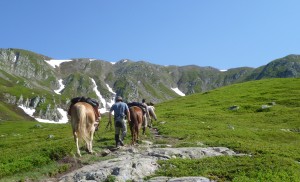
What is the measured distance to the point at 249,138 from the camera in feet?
115

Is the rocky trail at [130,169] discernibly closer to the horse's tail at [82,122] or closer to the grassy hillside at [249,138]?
the grassy hillside at [249,138]

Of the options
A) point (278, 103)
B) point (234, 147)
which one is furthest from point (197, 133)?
point (278, 103)

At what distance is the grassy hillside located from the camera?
1622 cm

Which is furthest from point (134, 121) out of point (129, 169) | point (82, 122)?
point (129, 169)

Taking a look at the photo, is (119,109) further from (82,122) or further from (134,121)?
(82,122)

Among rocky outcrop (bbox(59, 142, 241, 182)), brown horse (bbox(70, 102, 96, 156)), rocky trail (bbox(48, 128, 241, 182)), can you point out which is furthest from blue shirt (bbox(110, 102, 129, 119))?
rocky outcrop (bbox(59, 142, 241, 182))

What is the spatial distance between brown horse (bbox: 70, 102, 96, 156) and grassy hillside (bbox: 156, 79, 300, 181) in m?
5.96

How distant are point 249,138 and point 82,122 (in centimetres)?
1969

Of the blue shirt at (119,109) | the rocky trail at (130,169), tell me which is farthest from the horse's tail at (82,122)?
the blue shirt at (119,109)

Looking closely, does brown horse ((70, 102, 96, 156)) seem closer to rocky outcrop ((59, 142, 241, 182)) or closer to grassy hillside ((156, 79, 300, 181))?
rocky outcrop ((59, 142, 241, 182))

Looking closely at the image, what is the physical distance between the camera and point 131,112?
26000 mm

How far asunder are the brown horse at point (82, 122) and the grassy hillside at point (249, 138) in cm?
596

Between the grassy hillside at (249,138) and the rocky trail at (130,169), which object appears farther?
the grassy hillside at (249,138)

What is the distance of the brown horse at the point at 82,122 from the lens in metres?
21.3
